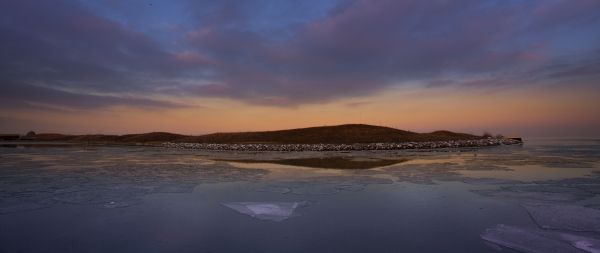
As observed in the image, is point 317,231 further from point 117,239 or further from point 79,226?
point 79,226

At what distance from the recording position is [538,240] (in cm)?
434

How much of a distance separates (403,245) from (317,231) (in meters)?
1.11

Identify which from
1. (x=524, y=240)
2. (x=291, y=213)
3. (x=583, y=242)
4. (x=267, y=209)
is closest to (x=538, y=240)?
(x=524, y=240)

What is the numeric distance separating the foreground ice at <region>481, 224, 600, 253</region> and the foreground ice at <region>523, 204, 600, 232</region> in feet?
1.35

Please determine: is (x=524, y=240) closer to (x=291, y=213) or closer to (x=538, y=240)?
(x=538, y=240)

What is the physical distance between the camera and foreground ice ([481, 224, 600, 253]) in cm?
403

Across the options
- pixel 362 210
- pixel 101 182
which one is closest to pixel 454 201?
pixel 362 210

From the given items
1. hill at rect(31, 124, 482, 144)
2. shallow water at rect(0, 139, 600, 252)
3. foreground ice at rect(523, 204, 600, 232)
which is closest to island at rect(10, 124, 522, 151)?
hill at rect(31, 124, 482, 144)

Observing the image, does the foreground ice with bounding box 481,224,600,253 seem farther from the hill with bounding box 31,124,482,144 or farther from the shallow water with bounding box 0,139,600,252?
the hill with bounding box 31,124,482,144

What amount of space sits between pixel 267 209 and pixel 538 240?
3.72m

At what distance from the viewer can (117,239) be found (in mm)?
4410

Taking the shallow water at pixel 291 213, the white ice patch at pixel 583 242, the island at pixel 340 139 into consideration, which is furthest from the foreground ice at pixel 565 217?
the island at pixel 340 139

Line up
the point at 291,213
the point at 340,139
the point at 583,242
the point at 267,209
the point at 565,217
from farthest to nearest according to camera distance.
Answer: the point at 340,139
the point at 267,209
the point at 291,213
the point at 565,217
the point at 583,242

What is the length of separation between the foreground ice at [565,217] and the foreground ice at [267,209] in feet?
11.8
